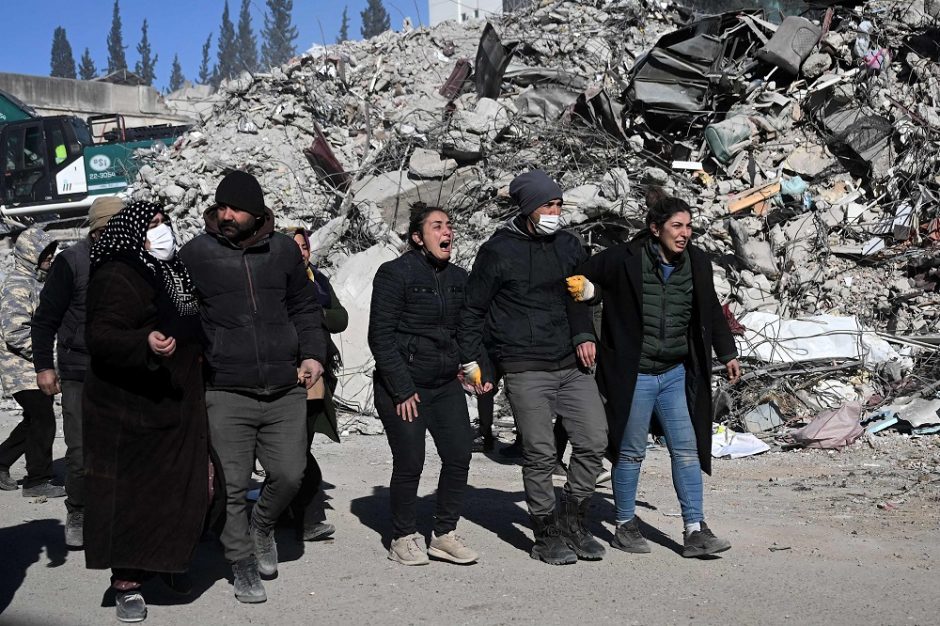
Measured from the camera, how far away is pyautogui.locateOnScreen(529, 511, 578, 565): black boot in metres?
4.58

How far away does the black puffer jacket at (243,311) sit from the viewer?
4105mm

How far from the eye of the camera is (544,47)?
43.5ft

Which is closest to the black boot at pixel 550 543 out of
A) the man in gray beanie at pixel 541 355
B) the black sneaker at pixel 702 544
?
the man in gray beanie at pixel 541 355

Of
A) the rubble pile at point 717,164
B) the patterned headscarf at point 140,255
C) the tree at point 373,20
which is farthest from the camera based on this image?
the tree at point 373,20

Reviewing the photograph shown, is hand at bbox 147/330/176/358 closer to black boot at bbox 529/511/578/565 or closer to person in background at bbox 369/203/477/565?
person in background at bbox 369/203/477/565

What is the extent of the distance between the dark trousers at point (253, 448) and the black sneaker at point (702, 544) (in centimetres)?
190

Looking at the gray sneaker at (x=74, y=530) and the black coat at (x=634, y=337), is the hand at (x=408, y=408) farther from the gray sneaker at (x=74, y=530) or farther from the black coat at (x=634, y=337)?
the gray sneaker at (x=74, y=530)

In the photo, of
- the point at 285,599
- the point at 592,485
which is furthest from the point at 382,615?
the point at 592,485

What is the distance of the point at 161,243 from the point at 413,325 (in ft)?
4.09

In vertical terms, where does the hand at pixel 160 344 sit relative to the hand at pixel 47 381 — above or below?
above

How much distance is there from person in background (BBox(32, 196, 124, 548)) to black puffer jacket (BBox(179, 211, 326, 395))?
1.02 m

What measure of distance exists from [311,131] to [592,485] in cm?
993

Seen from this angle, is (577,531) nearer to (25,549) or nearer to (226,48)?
(25,549)

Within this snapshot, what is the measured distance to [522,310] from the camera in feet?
15.2
